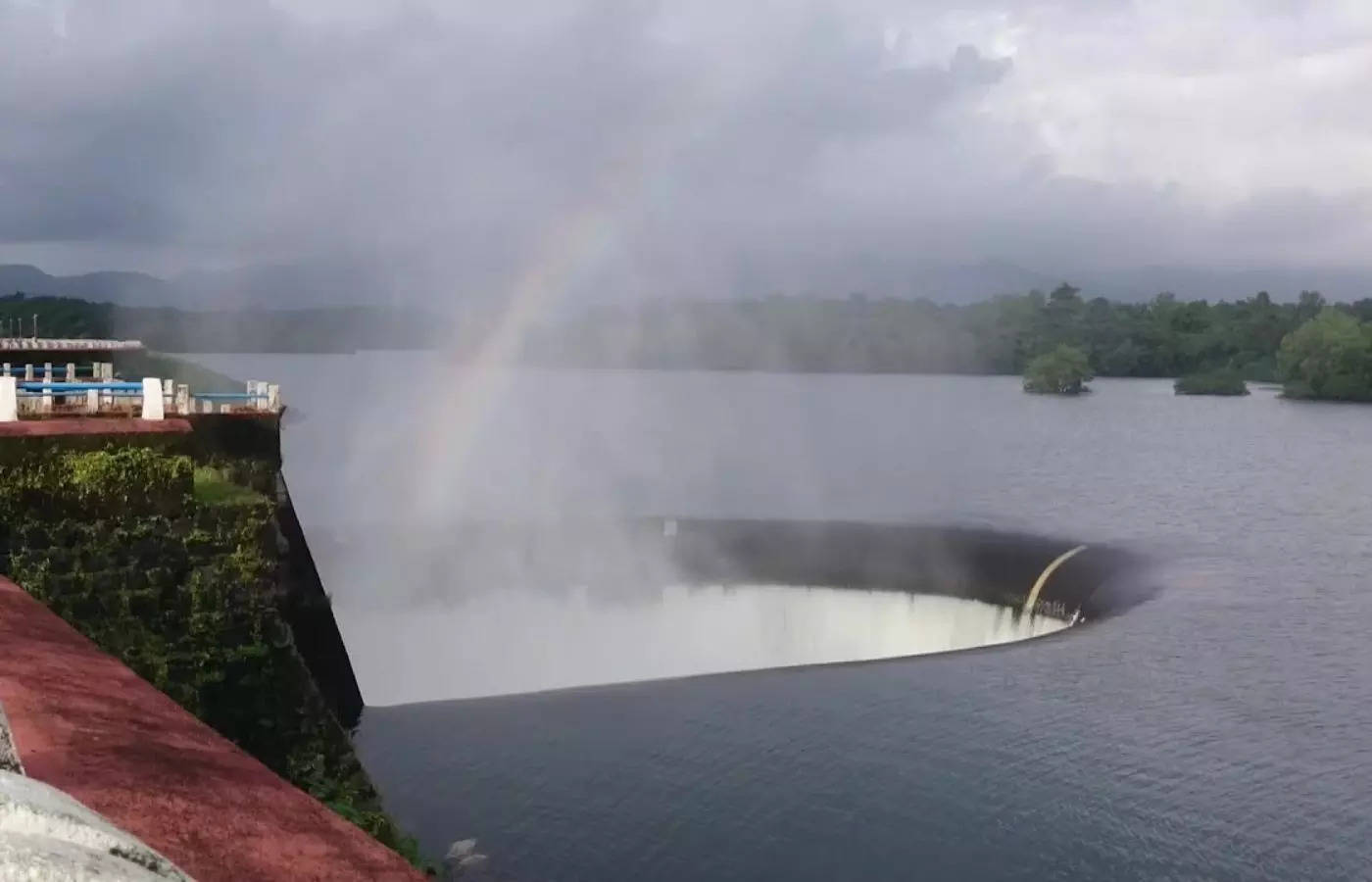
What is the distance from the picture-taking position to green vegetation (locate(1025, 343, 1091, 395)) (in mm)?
135750

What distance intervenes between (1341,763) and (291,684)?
753 inches

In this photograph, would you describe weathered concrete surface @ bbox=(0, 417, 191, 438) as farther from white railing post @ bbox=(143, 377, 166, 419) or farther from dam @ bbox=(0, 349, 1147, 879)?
white railing post @ bbox=(143, 377, 166, 419)

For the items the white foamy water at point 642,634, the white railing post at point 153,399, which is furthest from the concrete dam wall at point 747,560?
the white railing post at point 153,399

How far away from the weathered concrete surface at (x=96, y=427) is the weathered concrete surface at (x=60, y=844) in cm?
1191

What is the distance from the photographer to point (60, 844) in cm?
227

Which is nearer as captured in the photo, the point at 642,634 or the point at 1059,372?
the point at 642,634

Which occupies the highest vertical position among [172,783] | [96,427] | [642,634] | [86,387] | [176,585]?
[86,387]

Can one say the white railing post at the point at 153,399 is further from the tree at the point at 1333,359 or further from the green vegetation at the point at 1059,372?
the green vegetation at the point at 1059,372

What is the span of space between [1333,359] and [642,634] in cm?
10599

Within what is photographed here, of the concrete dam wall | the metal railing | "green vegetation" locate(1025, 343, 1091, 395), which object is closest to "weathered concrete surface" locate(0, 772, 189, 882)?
the metal railing

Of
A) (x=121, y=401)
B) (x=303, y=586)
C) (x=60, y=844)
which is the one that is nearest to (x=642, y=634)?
(x=303, y=586)

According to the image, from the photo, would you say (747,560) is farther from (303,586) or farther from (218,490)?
(218,490)

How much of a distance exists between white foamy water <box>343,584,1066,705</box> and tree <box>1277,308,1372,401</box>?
99512 millimetres

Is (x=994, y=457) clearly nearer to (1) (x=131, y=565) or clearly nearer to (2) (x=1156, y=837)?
(2) (x=1156, y=837)
